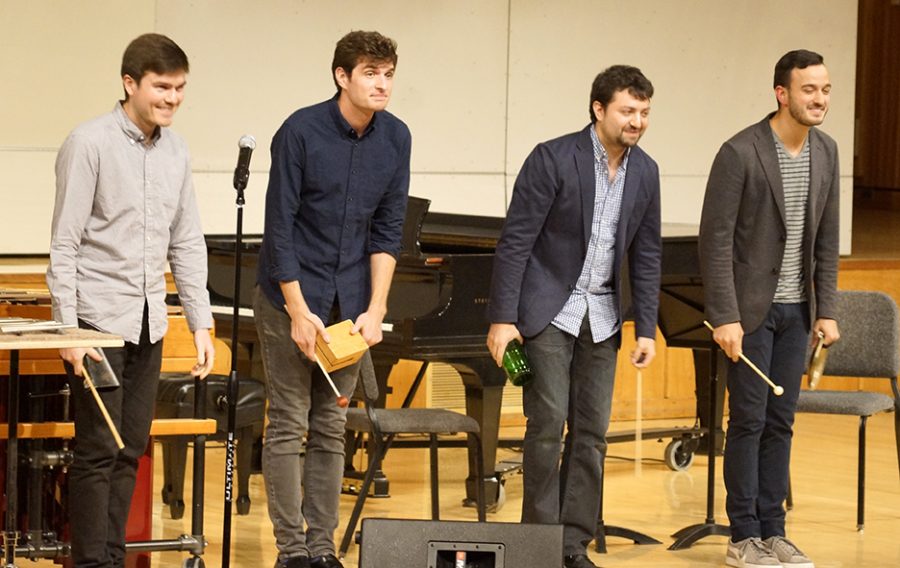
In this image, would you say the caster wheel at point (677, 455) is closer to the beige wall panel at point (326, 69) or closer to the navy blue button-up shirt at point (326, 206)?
the beige wall panel at point (326, 69)

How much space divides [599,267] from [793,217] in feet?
2.46

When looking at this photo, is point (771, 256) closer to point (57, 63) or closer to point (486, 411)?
point (486, 411)

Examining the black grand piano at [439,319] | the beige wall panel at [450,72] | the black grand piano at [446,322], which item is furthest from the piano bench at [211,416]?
the beige wall panel at [450,72]

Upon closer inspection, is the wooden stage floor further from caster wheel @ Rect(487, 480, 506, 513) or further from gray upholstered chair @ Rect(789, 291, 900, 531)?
gray upholstered chair @ Rect(789, 291, 900, 531)

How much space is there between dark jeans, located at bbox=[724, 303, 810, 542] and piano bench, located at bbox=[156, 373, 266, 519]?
1.86 metres

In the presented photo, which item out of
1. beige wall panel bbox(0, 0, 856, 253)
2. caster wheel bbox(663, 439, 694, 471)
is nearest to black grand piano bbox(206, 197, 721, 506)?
caster wheel bbox(663, 439, 694, 471)

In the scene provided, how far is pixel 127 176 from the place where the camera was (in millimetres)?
3979

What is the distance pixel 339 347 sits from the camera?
420cm

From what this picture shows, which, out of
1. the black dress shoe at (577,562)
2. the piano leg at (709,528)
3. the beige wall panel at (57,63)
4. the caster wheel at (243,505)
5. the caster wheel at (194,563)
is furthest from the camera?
the beige wall panel at (57,63)

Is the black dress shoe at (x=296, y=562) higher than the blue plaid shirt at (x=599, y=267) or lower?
lower

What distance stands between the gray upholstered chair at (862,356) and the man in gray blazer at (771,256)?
3.06 feet

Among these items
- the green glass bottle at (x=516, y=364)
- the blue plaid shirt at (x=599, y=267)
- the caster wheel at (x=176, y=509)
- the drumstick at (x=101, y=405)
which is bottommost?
the caster wheel at (x=176, y=509)

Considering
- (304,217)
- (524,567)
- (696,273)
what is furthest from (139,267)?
(696,273)

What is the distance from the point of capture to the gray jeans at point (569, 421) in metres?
4.54
